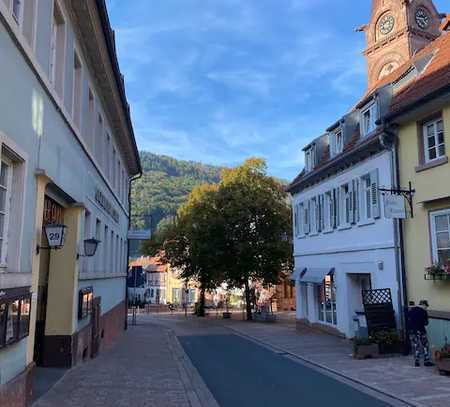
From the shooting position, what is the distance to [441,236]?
45.0 ft

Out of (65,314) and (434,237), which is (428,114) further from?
(65,314)

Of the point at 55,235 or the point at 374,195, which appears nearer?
the point at 55,235

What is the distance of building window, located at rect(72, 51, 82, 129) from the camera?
1158 cm

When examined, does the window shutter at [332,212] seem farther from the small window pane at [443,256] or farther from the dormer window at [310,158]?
the small window pane at [443,256]

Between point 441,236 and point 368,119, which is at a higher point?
point 368,119

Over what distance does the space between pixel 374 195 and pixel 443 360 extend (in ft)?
23.3

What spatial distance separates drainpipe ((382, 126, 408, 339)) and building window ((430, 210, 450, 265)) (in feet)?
5.14

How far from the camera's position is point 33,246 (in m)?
7.62

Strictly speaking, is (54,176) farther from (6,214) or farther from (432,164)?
(432,164)

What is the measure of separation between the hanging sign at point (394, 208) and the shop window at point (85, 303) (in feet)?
28.3

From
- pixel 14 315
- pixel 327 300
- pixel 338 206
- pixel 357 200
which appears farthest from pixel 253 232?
pixel 14 315

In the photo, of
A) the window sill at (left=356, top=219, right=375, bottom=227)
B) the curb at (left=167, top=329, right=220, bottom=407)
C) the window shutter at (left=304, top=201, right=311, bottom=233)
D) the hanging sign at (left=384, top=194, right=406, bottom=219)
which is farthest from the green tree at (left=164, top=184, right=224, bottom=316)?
the hanging sign at (left=384, top=194, right=406, bottom=219)

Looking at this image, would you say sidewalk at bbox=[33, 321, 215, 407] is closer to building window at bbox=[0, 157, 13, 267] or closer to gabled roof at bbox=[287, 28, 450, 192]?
building window at bbox=[0, 157, 13, 267]

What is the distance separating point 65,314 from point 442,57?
13912 mm
